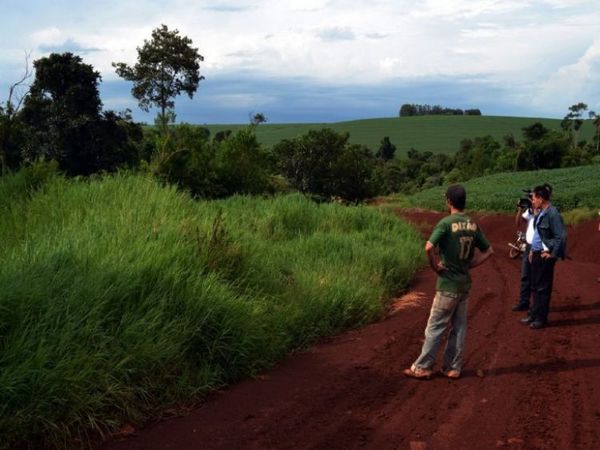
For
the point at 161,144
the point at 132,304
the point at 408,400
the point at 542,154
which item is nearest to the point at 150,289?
the point at 132,304

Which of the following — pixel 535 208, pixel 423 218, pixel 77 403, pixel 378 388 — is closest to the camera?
pixel 77 403

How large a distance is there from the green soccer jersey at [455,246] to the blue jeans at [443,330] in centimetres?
11

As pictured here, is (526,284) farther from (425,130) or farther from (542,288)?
(425,130)

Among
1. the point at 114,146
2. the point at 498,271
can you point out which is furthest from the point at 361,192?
the point at 498,271

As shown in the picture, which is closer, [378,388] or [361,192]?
[378,388]

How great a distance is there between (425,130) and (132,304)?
414 feet

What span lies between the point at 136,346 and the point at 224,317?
1.30 m

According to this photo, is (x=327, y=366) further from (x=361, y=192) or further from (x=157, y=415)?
(x=361, y=192)

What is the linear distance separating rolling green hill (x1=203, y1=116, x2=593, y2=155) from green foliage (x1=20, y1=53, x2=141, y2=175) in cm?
7930

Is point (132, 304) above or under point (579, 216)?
above

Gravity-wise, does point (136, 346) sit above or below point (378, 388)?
above

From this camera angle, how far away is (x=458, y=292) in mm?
6676

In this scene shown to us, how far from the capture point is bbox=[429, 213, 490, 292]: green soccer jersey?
260 inches

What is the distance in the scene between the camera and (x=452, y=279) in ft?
21.9
